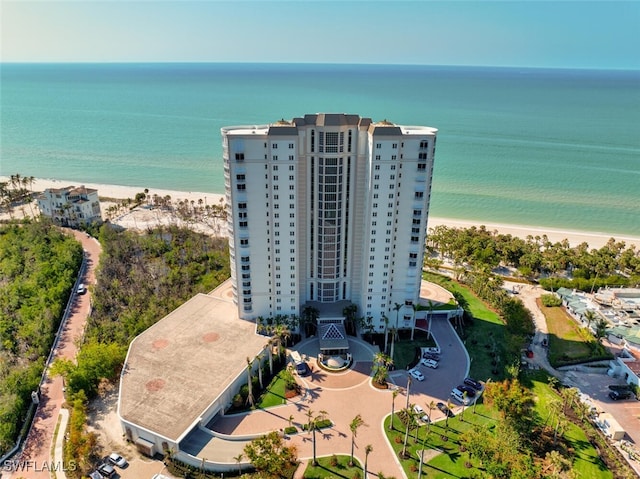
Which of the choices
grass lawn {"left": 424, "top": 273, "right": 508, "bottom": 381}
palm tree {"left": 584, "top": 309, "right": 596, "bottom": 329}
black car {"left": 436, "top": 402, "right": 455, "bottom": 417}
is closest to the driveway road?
black car {"left": 436, "top": 402, "right": 455, "bottom": 417}

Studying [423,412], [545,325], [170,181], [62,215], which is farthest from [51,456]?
[170,181]

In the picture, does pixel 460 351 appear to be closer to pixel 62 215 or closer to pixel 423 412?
pixel 423 412

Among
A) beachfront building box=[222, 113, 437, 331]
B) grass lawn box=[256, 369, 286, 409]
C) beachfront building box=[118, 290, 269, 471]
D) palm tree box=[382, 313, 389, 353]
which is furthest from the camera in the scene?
palm tree box=[382, 313, 389, 353]

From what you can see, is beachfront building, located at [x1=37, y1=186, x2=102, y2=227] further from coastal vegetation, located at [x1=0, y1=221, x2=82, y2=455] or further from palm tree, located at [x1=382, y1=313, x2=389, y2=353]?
palm tree, located at [x1=382, y1=313, x2=389, y2=353]

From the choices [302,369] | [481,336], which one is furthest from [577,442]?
[302,369]

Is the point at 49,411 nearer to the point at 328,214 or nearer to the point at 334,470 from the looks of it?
the point at 334,470
